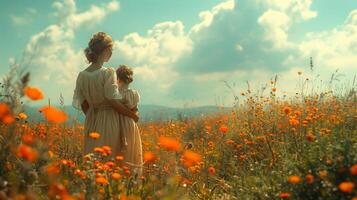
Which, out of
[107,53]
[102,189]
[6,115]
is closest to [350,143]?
[102,189]

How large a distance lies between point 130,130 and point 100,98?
573 mm

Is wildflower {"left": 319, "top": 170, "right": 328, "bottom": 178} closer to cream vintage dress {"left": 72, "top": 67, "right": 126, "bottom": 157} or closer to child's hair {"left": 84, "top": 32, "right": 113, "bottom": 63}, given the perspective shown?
cream vintage dress {"left": 72, "top": 67, "right": 126, "bottom": 157}

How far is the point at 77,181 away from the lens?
3.16 meters

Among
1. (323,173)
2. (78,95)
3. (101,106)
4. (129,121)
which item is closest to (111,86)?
(101,106)

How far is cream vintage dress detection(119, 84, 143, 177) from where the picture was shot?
224 inches

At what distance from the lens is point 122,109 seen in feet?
18.3

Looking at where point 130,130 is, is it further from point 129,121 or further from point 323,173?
point 323,173

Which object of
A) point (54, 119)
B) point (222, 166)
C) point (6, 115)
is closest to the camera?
point (6, 115)

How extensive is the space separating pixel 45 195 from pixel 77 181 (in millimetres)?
366

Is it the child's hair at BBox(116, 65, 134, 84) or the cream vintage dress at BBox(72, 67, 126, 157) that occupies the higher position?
the child's hair at BBox(116, 65, 134, 84)

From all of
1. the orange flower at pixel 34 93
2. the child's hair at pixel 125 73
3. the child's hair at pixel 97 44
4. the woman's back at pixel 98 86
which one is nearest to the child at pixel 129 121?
the child's hair at pixel 125 73

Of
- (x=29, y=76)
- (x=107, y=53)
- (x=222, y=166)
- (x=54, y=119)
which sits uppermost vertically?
(x=107, y=53)

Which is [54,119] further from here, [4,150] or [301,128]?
[301,128]

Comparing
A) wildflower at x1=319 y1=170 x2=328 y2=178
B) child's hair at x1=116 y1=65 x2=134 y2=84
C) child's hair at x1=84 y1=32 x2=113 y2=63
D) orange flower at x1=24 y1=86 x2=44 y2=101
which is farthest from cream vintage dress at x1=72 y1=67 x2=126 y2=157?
wildflower at x1=319 y1=170 x2=328 y2=178
